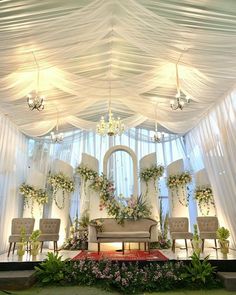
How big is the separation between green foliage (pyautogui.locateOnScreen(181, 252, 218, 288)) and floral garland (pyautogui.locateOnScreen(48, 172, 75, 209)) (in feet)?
16.6

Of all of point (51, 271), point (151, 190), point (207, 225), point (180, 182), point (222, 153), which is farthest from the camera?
point (180, 182)

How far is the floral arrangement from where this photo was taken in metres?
8.55

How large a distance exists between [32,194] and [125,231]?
11.0 feet

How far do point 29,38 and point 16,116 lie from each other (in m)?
3.50

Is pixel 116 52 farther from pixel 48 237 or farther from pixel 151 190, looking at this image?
pixel 48 237

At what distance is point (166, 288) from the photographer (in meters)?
4.77

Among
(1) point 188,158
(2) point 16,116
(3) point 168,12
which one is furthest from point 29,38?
(1) point 188,158

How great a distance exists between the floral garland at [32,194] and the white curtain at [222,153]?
218 inches

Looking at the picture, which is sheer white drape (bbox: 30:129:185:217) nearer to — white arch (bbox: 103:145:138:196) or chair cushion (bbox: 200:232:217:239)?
white arch (bbox: 103:145:138:196)

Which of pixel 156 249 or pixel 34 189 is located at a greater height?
pixel 34 189

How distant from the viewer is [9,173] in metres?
8.05

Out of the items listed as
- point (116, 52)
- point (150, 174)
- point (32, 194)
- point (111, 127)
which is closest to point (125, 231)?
point (150, 174)

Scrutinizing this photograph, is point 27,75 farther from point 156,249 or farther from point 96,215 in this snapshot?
point 156,249

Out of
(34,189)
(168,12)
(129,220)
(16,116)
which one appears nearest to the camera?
(168,12)
